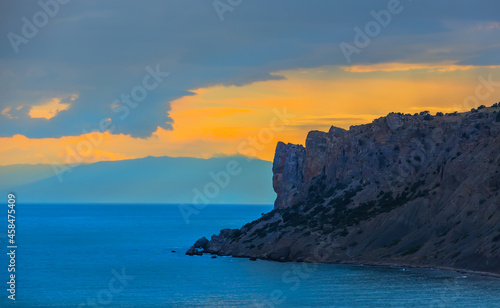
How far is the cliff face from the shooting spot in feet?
321

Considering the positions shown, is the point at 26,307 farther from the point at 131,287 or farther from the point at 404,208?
the point at 404,208

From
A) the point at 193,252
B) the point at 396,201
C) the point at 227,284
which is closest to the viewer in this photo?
the point at 227,284

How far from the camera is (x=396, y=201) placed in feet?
374

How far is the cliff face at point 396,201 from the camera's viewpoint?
97.8 meters

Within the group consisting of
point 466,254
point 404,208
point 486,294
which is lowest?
point 486,294

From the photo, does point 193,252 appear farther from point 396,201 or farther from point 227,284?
point 227,284

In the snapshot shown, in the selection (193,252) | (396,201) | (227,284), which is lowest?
(227,284)

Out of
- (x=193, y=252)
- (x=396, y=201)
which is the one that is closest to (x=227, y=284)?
(x=396, y=201)

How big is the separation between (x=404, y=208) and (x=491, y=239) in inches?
787

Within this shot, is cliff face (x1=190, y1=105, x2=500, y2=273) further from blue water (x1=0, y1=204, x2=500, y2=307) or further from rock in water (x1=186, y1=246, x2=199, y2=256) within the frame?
blue water (x1=0, y1=204, x2=500, y2=307)

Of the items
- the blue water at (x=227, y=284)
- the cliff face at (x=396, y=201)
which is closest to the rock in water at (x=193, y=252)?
the blue water at (x=227, y=284)

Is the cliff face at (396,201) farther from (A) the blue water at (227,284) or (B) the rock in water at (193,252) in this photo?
(A) the blue water at (227,284)

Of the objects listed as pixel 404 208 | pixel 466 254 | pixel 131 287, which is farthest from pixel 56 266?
pixel 466 254

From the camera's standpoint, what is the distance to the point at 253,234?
126 meters
